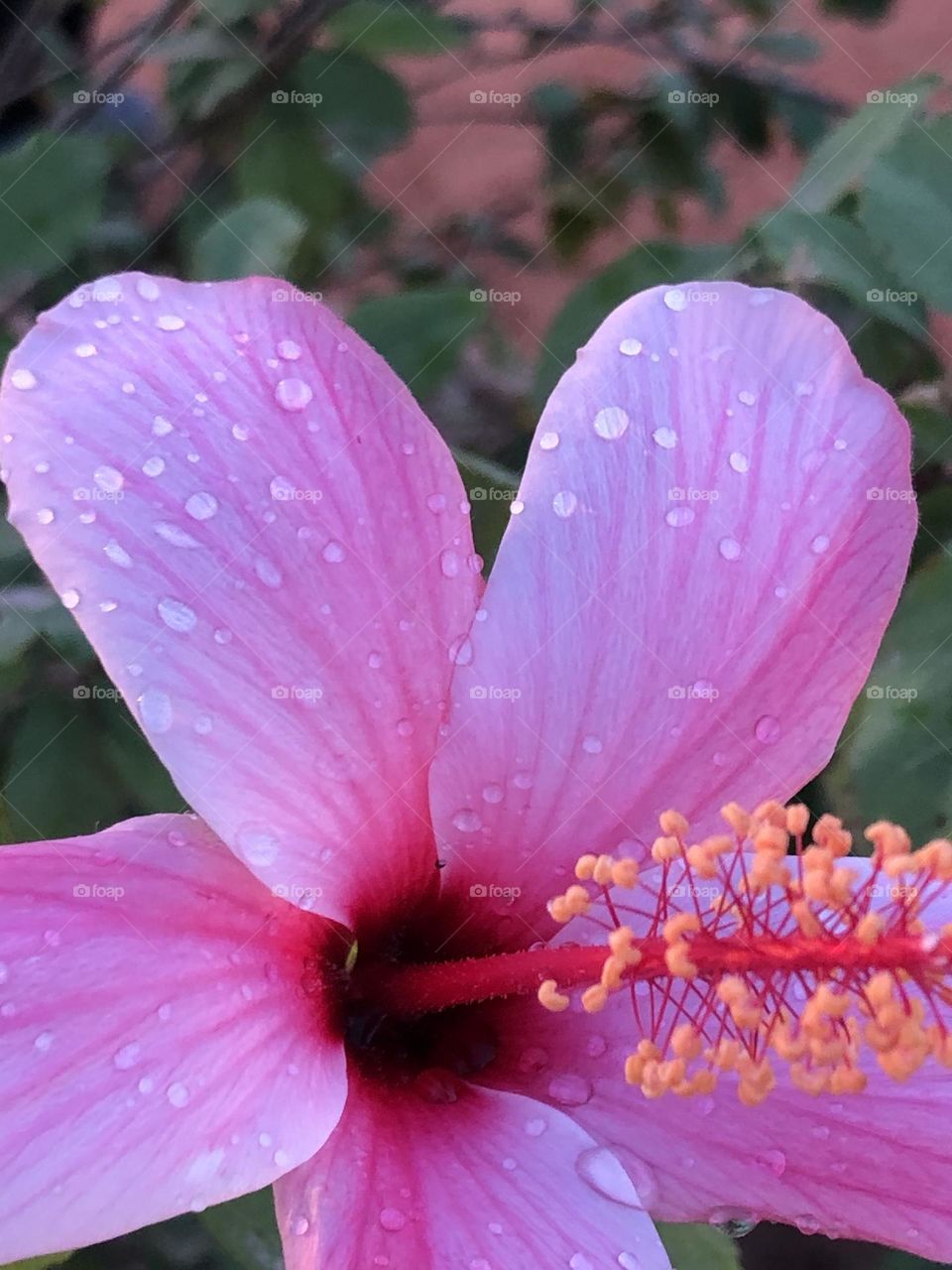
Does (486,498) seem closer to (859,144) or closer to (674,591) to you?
(674,591)

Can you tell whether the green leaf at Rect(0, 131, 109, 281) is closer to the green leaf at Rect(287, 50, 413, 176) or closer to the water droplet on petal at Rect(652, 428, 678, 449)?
the green leaf at Rect(287, 50, 413, 176)

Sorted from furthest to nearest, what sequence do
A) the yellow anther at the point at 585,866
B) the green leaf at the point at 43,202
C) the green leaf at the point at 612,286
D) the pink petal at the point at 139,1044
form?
the green leaf at the point at 612,286 < the green leaf at the point at 43,202 < the yellow anther at the point at 585,866 < the pink petal at the point at 139,1044

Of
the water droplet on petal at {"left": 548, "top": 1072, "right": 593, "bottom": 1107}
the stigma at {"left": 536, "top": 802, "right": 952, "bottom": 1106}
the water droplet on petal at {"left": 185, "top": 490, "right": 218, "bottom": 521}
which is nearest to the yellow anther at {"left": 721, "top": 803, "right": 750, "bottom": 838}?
the stigma at {"left": 536, "top": 802, "right": 952, "bottom": 1106}

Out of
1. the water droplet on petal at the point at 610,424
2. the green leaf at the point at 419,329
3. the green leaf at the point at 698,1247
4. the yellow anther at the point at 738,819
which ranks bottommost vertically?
the green leaf at the point at 698,1247

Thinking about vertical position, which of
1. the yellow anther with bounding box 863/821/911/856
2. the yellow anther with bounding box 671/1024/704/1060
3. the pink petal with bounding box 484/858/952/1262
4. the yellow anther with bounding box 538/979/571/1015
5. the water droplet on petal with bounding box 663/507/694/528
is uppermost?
the water droplet on petal with bounding box 663/507/694/528

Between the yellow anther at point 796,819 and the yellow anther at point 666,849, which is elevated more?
the yellow anther at point 796,819

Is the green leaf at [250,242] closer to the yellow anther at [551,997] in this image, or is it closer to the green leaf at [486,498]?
the green leaf at [486,498]

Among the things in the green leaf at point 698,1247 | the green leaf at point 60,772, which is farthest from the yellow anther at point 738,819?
the green leaf at point 60,772
